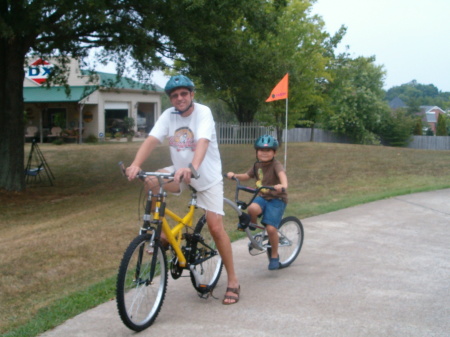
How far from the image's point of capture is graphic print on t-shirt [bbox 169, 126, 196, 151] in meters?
4.47

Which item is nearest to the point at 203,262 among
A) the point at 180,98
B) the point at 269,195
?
the point at 269,195

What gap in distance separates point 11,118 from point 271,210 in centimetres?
1254

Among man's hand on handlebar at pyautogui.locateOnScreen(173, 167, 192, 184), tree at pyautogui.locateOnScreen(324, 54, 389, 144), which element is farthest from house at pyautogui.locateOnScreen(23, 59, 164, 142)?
man's hand on handlebar at pyautogui.locateOnScreen(173, 167, 192, 184)

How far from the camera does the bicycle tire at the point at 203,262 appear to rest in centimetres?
472

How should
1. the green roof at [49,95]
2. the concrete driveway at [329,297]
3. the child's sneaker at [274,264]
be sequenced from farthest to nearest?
the green roof at [49,95] < the child's sneaker at [274,264] < the concrete driveway at [329,297]

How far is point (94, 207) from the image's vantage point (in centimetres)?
1275

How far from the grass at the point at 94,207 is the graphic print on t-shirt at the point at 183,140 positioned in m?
1.59

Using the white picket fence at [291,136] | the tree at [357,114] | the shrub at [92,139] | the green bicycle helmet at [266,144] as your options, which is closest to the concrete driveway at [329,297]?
the green bicycle helmet at [266,144]

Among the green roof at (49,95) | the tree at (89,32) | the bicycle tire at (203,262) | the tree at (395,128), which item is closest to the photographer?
the bicycle tire at (203,262)

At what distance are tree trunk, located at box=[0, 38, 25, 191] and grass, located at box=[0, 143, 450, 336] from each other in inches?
25.2

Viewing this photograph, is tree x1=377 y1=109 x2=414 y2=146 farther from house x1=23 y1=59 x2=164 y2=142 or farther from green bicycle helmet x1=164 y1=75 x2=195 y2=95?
green bicycle helmet x1=164 y1=75 x2=195 y2=95

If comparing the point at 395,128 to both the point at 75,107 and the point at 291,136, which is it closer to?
the point at 291,136

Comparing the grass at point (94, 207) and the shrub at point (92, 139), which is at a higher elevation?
the shrub at point (92, 139)

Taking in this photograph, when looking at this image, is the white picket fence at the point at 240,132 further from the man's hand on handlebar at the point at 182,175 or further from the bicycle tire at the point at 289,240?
the man's hand on handlebar at the point at 182,175
